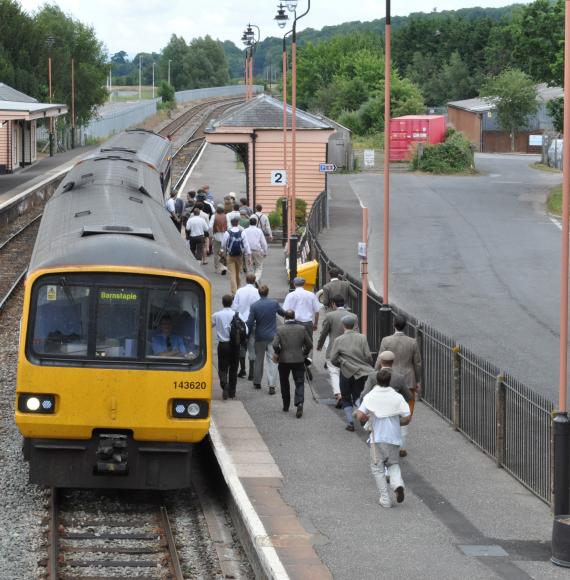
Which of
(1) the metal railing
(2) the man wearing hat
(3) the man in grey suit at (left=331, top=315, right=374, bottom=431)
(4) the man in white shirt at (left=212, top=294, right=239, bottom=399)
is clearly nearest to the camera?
(2) the man wearing hat

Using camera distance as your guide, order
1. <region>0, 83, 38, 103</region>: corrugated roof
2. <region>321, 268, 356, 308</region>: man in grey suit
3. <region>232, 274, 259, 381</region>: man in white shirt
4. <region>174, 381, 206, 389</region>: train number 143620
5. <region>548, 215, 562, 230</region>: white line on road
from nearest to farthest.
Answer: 1. <region>174, 381, 206, 389</region>: train number 143620
2. <region>232, 274, 259, 381</region>: man in white shirt
3. <region>321, 268, 356, 308</region>: man in grey suit
4. <region>548, 215, 562, 230</region>: white line on road
5. <region>0, 83, 38, 103</region>: corrugated roof

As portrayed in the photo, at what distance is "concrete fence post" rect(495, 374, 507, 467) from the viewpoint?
47.0 ft

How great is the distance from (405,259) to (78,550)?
22765 mm

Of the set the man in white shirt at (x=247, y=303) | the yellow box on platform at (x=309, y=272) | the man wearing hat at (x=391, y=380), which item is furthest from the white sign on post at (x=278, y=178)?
the man wearing hat at (x=391, y=380)

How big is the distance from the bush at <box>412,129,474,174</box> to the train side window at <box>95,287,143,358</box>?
44.8m

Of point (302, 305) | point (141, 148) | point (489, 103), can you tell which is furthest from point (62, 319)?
point (489, 103)

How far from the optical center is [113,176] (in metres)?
19.9

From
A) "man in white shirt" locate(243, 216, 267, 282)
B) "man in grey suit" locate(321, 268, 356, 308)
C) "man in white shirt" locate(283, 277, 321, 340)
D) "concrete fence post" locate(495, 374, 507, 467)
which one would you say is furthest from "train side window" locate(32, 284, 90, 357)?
"man in white shirt" locate(243, 216, 267, 282)

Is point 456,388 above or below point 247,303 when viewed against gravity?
below

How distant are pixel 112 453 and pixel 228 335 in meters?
4.62

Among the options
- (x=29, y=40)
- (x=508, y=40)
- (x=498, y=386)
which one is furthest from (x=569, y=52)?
(x=508, y=40)

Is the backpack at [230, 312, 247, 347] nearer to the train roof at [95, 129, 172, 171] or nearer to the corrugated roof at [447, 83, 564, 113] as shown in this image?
the train roof at [95, 129, 172, 171]

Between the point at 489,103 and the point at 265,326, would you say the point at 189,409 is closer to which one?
the point at 265,326

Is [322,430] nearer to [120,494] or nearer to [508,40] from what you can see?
[120,494]
